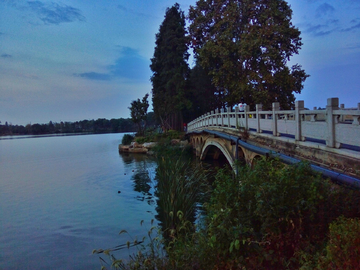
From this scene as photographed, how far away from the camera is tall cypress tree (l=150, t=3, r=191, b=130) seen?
34.0 metres

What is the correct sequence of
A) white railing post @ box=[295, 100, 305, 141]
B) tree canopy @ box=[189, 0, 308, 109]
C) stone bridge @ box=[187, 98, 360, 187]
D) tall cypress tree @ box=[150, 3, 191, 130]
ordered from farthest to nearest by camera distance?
tall cypress tree @ box=[150, 3, 191, 130] → tree canopy @ box=[189, 0, 308, 109] → white railing post @ box=[295, 100, 305, 141] → stone bridge @ box=[187, 98, 360, 187]

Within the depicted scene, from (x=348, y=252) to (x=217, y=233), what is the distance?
68.2 inches

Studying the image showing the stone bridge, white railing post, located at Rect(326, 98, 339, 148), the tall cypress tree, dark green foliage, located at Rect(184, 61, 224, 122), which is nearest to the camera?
the stone bridge

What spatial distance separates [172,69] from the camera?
1396 inches

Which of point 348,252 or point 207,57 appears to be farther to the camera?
point 207,57

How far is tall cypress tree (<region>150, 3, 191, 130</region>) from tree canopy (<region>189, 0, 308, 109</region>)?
9.43m

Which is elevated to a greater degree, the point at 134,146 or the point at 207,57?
the point at 207,57

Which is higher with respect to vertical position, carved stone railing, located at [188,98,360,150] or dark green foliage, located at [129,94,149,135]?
dark green foliage, located at [129,94,149,135]

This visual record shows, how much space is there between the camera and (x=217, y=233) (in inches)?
165

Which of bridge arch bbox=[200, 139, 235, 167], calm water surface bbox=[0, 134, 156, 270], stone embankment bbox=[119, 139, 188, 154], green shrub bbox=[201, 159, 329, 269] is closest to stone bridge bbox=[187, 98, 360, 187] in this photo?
green shrub bbox=[201, 159, 329, 269]

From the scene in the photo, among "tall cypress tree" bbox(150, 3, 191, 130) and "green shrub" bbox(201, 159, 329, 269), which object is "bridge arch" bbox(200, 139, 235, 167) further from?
"tall cypress tree" bbox(150, 3, 191, 130)

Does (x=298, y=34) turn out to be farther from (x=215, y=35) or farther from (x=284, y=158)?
(x=284, y=158)

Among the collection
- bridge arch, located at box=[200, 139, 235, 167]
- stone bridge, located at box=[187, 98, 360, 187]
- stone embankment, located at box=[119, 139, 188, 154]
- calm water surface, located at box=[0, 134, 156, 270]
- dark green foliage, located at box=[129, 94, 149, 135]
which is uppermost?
dark green foliage, located at box=[129, 94, 149, 135]

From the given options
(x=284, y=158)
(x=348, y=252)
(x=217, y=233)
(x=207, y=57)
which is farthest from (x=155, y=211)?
(x=207, y=57)
